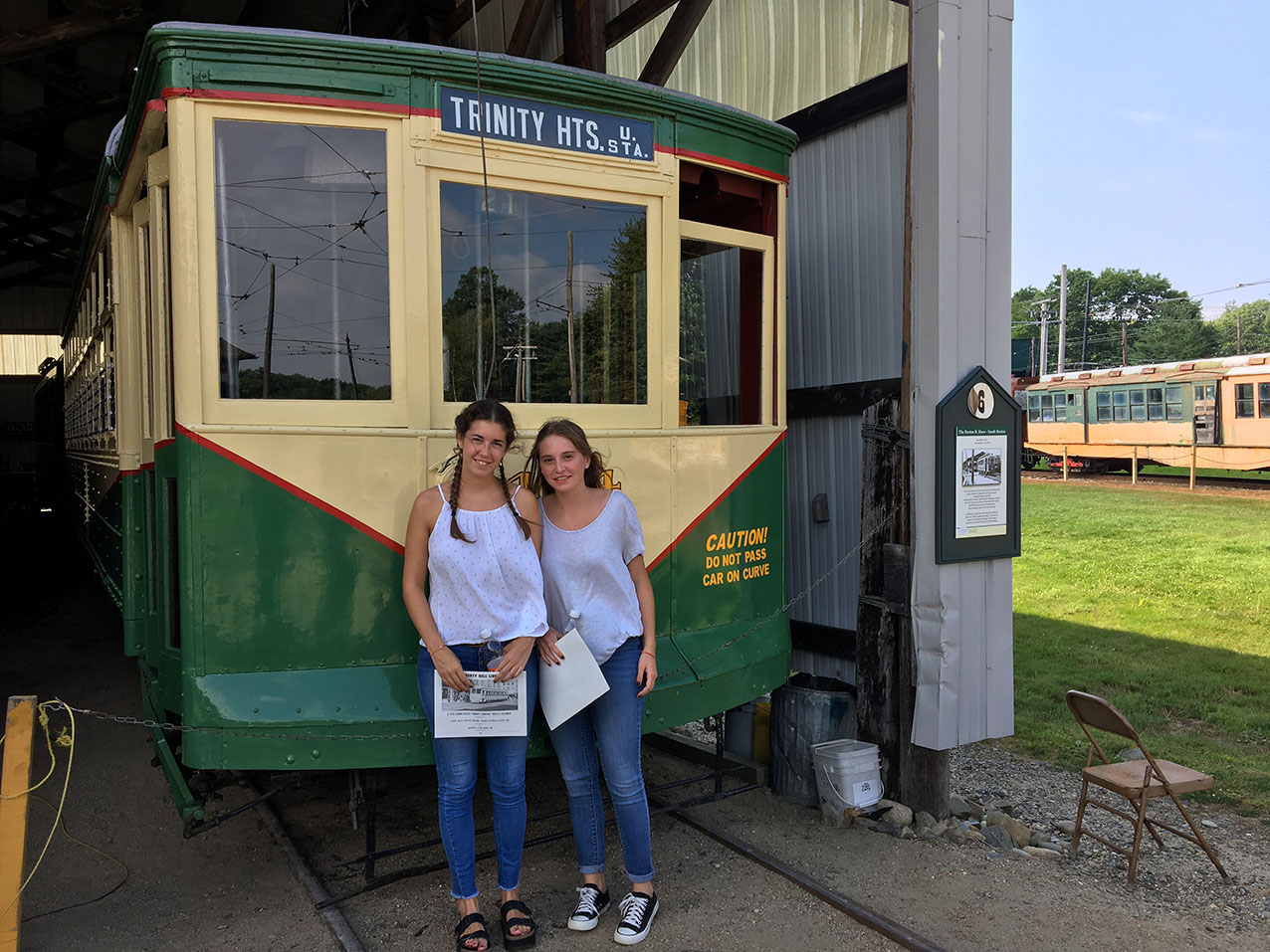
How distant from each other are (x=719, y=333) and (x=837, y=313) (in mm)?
1372

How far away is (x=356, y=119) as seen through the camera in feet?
11.4

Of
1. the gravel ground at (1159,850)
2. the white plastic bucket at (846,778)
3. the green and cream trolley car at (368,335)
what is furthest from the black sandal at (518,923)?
the gravel ground at (1159,850)

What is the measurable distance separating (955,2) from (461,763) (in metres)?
3.77

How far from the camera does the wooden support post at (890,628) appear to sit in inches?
182

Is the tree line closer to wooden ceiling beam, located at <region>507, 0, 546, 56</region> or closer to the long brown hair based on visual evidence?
wooden ceiling beam, located at <region>507, 0, 546, 56</region>

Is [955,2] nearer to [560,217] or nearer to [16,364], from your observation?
[560,217]

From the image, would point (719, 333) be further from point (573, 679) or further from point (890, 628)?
point (573, 679)

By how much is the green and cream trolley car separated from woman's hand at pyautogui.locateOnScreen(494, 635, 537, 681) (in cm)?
48

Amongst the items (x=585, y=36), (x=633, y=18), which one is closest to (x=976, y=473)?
(x=585, y=36)

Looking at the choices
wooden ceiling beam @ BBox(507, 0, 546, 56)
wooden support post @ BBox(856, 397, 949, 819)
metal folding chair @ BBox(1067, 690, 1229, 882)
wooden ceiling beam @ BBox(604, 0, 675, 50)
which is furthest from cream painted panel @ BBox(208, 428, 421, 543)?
wooden ceiling beam @ BBox(507, 0, 546, 56)

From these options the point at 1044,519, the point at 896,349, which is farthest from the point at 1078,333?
the point at 896,349

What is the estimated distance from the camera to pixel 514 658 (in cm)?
329

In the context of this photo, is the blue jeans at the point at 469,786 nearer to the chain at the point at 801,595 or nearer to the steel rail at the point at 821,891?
the chain at the point at 801,595

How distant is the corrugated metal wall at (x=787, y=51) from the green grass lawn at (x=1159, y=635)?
410 cm
